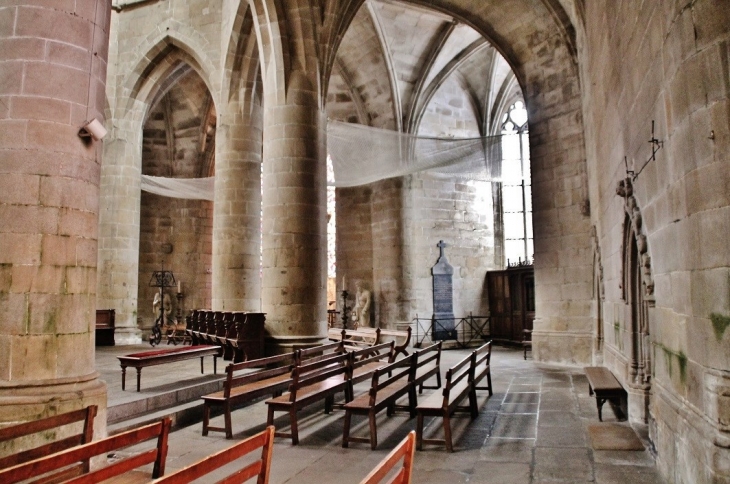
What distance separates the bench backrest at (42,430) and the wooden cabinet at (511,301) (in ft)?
43.0

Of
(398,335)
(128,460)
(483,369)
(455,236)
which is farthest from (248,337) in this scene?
(455,236)

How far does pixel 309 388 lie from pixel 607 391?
2947mm

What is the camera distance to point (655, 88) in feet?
13.2

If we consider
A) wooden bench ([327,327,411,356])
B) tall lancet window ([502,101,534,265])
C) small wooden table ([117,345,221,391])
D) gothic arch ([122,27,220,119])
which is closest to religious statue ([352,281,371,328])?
wooden bench ([327,327,411,356])

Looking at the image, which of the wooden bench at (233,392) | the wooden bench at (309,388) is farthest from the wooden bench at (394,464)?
the wooden bench at (233,392)

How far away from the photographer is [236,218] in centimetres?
1188

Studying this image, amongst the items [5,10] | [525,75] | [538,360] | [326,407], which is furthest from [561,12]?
[5,10]

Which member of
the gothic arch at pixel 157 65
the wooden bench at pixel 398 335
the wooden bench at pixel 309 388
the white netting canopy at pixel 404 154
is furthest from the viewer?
the gothic arch at pixel 157 65

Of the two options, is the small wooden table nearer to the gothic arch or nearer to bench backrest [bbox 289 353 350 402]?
bench backrest [bbox 289 353 350 402]

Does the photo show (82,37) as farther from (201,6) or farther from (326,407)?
(201,6)

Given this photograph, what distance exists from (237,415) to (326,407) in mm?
973

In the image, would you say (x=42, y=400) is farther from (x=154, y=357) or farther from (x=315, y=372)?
(x=154, y=357)

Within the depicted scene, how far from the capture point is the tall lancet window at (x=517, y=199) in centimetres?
1717

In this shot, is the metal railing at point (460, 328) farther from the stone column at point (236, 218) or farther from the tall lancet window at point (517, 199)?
the stone column at point (236, 218)
